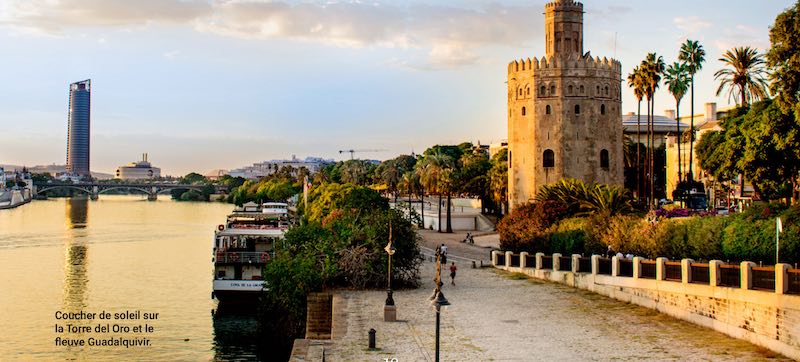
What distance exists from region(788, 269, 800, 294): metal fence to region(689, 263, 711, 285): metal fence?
380cm

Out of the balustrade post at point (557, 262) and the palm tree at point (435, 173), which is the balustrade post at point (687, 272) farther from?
the palm tree at point (435, 173)

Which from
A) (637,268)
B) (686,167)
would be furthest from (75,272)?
(686,167)

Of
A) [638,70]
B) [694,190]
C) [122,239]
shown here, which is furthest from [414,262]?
[122,239]

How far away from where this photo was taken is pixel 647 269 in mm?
32875

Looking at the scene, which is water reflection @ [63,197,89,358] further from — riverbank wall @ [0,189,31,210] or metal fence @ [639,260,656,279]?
riverbank wall @ [0,189,31,210]

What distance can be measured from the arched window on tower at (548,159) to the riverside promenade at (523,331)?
1079 inches

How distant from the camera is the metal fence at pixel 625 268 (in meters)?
34.2

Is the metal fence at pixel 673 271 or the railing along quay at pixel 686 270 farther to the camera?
the metal fence at pixel 673 271

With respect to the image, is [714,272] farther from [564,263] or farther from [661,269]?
[564,263]

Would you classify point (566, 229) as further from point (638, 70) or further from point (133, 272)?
point (133, 272)

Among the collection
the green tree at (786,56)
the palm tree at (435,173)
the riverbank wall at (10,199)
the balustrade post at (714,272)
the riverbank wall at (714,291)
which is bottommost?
the riverbank wall at (714,291)

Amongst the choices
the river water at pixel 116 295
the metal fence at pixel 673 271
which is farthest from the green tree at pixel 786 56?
the river water at pixel 116 295

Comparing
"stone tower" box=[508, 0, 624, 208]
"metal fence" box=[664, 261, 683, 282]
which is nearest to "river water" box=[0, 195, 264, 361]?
"metal fence" box=[664, 261, 683, 282]

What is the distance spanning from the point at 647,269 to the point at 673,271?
1.79m
